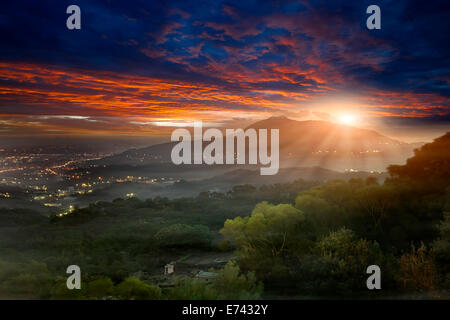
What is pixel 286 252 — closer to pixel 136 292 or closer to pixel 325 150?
pixel 136 292

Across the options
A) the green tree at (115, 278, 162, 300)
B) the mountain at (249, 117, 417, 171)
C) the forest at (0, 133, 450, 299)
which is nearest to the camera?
the green tree at (115, 278, 162, 300)

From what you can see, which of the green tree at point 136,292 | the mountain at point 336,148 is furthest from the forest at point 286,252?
the mountain at point 336,148

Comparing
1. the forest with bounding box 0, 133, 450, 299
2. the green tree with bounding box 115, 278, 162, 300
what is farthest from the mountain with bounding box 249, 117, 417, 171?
the green tree with bounding box 115, 278, 162, 300

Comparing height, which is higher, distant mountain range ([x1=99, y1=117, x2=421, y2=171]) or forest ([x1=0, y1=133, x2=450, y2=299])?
distant mountain range ([x1=99, y1=117, x2=421, y2=171])

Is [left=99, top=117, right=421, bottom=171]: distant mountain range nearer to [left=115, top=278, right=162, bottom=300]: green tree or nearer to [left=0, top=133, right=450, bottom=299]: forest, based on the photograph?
[left=0, top=133, right=450, bottom=299]: forest

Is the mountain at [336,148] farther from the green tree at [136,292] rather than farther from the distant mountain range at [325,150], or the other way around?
the green tree at [136,292]

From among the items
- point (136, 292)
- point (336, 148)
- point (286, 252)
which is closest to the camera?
point (136, 292)

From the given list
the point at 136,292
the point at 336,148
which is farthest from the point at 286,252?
the point at 336,148

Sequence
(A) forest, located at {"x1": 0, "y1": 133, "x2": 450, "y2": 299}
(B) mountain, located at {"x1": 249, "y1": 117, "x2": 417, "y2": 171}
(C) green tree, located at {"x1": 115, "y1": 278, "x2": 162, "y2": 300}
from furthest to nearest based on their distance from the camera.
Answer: (B) mountain, located at {"x1": 249, "y1": 117, "x2": 417, "y2": 171} < (A) forest, located at {"x1": 0, "y1": 133, "x2": 450, "y2": 299} < (C) green tree, located at {"x1": 115, "y1": 278, "x2": 162, "y2": 300}
